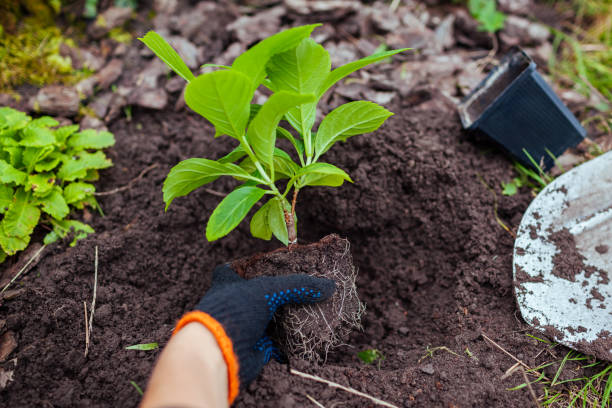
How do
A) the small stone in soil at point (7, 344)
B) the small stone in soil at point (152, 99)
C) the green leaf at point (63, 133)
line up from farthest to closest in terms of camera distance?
the small stone in soil at point (152, 99) < the green leaf at point (63, 133) < the small stone in soil at point (7, 344)

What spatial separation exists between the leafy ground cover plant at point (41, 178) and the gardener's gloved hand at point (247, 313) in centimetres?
82

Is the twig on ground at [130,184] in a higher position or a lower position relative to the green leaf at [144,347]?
higher

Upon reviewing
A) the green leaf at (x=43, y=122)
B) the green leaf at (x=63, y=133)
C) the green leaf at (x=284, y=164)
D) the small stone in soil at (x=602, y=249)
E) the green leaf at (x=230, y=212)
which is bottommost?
the green leaf at (x=63, y=133)

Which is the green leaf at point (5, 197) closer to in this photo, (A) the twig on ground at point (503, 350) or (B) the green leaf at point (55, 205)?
(B) the green leaf at point (55, 205)

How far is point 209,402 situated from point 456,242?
1.37 metres

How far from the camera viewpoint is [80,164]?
1929 millimetres

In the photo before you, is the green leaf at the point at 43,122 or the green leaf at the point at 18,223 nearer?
the green leaf at the point at 18,223

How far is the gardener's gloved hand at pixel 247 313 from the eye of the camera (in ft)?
4.14

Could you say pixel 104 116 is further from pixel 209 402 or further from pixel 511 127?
pixel 511 127

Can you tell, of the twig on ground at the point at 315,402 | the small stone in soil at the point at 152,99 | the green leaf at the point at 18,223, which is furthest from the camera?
the small stone in soil at the point at 152,99

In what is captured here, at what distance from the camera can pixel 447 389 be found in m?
1.44

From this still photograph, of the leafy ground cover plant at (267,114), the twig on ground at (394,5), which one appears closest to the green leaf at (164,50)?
the leafy ground cover plant at (267,114)

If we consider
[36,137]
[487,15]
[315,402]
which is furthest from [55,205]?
[487,15]

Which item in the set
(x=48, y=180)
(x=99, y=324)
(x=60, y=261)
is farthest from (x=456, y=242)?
(x=48, y=180)
